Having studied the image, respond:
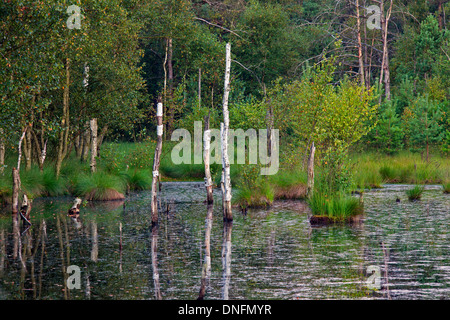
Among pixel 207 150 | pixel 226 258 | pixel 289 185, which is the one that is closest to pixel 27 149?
pixel 207 150

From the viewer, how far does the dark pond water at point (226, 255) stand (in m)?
14.2

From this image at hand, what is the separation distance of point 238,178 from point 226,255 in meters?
18.0

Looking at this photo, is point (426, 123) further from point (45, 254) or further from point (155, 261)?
point (45, 254)

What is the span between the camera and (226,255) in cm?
1850

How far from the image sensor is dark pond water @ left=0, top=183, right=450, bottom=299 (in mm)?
14203

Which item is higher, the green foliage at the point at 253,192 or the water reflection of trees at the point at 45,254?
the green foliage at the point at 253,192

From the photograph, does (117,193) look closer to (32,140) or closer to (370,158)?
(32,140)

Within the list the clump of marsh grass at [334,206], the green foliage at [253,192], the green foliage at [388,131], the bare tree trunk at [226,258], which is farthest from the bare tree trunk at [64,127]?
the green foliage at [388,131]

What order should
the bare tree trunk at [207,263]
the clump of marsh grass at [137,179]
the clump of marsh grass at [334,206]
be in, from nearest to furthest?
1. the bare tree trunk at [207,263]
2. the clump of marsh grass at [334,206]
3. the clump of marsh grass at [137,179]

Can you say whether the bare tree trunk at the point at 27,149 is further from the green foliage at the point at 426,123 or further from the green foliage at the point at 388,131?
the green foliage at the point at 426,123

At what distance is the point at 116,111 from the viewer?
124ft

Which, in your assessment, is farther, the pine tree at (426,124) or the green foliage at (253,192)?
the pine tree at (426,124)

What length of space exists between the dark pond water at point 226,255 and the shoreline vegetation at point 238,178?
4.52 ft

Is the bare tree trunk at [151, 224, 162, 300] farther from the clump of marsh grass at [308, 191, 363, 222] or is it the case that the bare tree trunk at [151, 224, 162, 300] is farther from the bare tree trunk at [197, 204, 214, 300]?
the clump of marsh grass at [308, 191, 363, 222]
